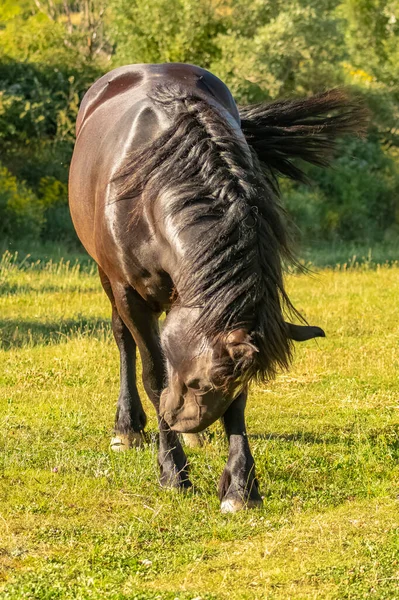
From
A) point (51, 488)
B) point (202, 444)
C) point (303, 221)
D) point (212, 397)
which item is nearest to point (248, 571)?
point (212, 397)

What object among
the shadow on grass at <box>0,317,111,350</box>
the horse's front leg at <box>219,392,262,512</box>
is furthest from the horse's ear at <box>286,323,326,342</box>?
the shadow on grass at <box>0,317,111,350</box>

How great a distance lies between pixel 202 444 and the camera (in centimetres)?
639

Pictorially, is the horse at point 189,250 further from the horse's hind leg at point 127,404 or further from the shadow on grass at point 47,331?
the shadow on grass at point 47,331

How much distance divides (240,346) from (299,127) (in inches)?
127

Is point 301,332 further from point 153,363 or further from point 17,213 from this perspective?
point 17,213

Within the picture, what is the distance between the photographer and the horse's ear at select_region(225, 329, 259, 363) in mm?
3967

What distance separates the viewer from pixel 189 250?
14.5 ft

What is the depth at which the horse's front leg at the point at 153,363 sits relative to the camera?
538 cm

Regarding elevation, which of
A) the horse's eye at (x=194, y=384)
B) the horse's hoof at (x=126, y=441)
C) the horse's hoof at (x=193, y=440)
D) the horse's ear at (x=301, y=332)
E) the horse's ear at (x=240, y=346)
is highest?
the horse's ear at (x=240, y=346)

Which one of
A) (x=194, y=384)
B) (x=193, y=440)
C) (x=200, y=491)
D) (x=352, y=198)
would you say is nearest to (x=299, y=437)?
(x=193, y=440)

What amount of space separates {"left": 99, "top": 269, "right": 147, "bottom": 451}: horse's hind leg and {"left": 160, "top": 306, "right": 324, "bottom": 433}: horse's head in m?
1.96

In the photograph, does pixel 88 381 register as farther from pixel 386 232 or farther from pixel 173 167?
pixel 386 232

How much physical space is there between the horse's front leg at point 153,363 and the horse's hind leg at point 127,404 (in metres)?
0.90

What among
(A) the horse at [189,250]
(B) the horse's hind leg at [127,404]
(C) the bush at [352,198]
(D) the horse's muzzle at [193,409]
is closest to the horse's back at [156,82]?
(A) the horse at [189,250]
